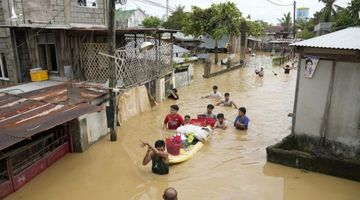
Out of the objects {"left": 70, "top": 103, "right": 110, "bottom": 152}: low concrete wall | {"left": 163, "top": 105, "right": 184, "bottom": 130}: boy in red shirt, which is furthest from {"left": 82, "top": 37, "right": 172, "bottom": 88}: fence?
{"left": 163, "top": 105, "right": 184, "bottom": 130}: boy in red shirt

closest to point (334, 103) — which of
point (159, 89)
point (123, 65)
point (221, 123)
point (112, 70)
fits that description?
point (221, 123)

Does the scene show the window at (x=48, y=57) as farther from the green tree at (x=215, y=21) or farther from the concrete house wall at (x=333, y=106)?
the green tree at (x=215, y=21)

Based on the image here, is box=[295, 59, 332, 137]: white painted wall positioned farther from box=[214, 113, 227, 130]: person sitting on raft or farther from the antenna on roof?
the antenna on roof

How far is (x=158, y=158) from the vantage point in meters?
7.81

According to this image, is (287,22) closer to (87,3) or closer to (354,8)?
(354,8)

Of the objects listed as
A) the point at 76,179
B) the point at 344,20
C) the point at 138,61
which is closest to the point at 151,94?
the point at 138,61

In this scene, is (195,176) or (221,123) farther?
(221,123)

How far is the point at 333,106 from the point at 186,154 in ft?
13.7

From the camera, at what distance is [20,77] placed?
12523 mm

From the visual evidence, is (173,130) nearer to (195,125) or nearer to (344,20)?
(195,125)

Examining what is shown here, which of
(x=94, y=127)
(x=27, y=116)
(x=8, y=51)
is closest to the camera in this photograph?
(x=27, y=116)

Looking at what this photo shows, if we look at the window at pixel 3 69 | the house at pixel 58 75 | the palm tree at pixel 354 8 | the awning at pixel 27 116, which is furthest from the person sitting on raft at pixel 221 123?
the palm tree at pixel 354 8

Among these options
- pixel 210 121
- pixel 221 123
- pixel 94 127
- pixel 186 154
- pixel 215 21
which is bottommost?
pixel 186 154

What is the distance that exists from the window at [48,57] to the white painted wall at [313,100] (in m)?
9.87
